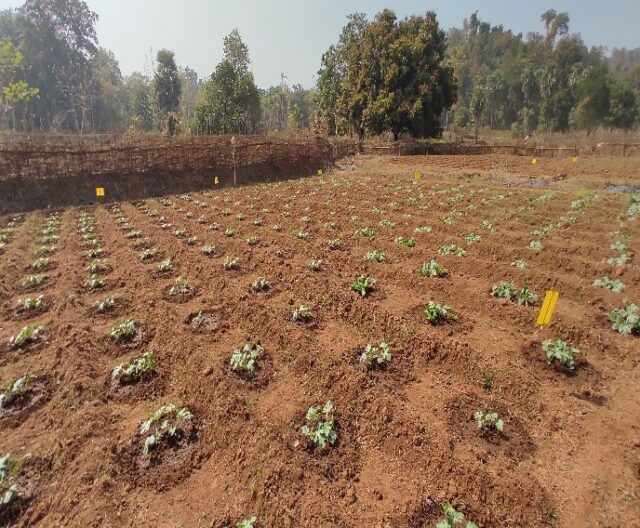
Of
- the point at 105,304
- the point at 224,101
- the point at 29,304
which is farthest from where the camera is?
the point at 224,101

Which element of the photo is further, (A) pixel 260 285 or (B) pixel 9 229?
(B) pixel 9 229

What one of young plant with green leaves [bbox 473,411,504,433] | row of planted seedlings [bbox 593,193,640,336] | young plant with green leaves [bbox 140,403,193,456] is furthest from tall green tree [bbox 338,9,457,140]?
young plant with green leaves [bbox 140,403,193,456]

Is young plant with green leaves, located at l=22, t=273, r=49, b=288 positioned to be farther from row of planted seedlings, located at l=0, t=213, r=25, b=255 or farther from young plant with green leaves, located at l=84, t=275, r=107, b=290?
row of planted seedlings, located at l=0, t=213, r=25, b=255

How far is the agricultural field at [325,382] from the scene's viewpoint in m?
3.98

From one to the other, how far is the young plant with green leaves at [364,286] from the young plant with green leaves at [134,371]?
4.19m

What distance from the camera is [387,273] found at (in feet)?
30.4

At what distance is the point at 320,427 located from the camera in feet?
15.3

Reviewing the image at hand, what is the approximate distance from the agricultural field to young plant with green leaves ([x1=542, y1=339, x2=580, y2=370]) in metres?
0.03

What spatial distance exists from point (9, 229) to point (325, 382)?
15.5 meters

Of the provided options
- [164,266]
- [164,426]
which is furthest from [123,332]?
[164,266]

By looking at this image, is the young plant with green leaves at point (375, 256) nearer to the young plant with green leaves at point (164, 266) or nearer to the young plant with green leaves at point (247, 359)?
the young plant with green leaves at point (247, 359)

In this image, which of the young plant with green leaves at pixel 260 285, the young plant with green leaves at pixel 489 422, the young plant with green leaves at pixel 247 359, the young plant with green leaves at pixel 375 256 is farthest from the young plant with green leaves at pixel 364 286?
the young plant with green leaves at pixel 489 422

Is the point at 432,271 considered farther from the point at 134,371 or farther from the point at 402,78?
the point at 402,78

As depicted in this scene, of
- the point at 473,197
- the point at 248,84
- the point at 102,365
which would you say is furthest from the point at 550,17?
the point at 102,365
